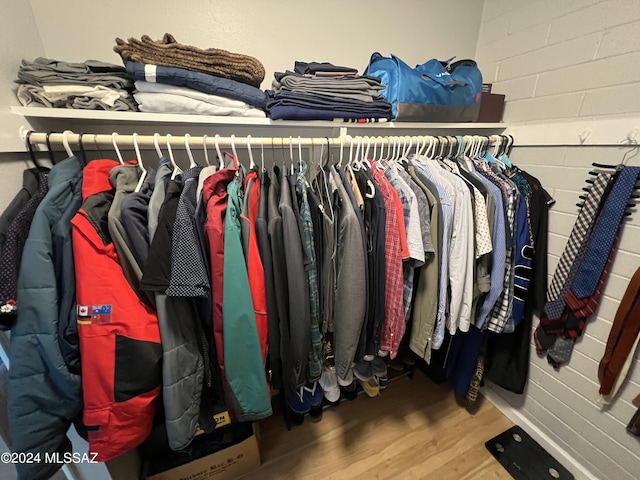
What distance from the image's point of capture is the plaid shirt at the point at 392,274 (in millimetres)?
865

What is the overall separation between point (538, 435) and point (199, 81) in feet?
7.42

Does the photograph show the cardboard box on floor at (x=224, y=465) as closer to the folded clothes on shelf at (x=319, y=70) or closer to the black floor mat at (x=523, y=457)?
the black floor mat at (x=523, y=457)

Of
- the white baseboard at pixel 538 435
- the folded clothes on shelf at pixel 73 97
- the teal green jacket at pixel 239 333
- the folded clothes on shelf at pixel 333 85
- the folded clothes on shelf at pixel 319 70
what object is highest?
the folded clothes on shelf at pixel 319 70

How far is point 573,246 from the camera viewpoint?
1080mm

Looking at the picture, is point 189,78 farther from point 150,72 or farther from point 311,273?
point 311,273

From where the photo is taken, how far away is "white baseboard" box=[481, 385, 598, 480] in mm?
1215

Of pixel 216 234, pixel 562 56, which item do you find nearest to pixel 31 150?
pixel 216 234

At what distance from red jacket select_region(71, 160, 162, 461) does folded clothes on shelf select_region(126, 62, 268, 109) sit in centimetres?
41

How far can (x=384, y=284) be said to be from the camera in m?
0.89

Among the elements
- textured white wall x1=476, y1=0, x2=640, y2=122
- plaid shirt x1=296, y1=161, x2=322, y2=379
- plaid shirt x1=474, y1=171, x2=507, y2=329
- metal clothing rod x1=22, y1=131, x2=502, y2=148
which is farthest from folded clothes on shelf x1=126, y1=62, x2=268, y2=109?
textured white wall x1=476, y1=0, x2=640, y2=122

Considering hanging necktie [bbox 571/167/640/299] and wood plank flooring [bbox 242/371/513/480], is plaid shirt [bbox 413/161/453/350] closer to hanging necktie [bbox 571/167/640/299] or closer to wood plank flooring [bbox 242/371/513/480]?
hanging necktie [bbox 571/167/640/299]

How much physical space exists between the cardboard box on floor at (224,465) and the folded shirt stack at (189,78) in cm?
139

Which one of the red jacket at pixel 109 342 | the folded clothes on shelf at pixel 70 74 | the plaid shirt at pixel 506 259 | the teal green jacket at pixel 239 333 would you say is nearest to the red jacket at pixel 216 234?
the teal green jacket at pixel 239 333

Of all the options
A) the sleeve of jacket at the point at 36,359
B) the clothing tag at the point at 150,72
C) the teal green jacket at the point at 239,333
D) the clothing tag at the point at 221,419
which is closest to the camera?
the sleeve of jacket at the point at 36,359
